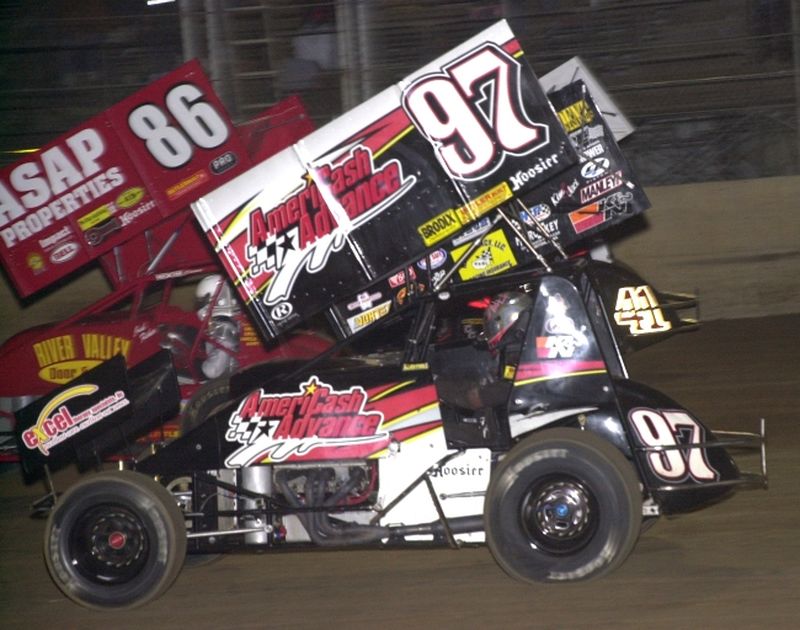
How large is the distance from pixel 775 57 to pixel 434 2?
380 centimetres

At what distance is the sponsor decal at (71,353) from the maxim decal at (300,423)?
156 inches

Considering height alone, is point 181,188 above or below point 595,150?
above

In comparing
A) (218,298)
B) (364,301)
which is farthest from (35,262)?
(364,301)

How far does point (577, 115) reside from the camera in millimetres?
9109

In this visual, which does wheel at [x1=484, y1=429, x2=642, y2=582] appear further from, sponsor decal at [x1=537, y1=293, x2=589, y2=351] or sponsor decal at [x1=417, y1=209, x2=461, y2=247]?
sponsor decal at [x1=417, y1=209, x2=461, y2=247]

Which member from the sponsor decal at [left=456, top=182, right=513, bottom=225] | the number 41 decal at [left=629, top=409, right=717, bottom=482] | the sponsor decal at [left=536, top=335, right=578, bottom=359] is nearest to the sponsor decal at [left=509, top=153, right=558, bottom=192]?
the sponsor decal at [left=456, top=182, right=513, bottom=225]

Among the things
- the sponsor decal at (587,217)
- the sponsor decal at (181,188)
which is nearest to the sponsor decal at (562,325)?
the sponsor decal at (587,217)

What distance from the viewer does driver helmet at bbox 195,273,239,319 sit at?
993 centimetres

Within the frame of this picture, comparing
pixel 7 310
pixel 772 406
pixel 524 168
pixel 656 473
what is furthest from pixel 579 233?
pixel 7 310

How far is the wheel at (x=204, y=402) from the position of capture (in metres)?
6.84

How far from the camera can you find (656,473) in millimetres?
5930

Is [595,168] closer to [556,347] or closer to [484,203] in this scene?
[484,203]

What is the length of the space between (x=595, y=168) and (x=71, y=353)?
4.40 metres

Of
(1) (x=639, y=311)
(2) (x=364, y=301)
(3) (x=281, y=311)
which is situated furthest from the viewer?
(1) (x=639, y=311)
